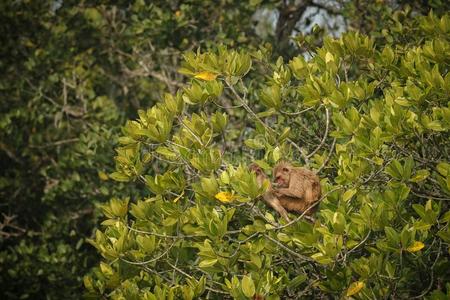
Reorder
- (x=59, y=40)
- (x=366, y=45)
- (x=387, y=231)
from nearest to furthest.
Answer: (x=387, y=231) < (x=366, y=45) < (x=59, y=40)

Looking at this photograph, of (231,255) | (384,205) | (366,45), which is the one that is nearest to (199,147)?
(231,255)

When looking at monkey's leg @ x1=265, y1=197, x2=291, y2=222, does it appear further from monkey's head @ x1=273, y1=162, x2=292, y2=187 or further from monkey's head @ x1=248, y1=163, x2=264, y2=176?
monkey's head @ x1=248, y1=163, x2=264, y2=176

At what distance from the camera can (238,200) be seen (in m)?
2.66

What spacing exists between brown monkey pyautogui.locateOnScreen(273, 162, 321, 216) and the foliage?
8 centimetres

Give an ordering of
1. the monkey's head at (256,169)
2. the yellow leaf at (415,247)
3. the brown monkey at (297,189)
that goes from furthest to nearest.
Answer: the monkey's head at (256,169)
the brown monkey at (297,189)
the yellow leaf at (415,247)

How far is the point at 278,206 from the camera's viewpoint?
288 centimetres

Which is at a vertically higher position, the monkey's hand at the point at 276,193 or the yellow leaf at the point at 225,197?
the yellow leaf at the point at 225,197

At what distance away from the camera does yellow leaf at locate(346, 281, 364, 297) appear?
2.63 m

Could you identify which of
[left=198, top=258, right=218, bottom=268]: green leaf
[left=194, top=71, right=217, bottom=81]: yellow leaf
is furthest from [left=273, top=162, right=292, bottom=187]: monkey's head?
[left=194, top=71, right=217, bottom=81]: yellow leaf

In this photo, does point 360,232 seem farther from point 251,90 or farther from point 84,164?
point 84,164

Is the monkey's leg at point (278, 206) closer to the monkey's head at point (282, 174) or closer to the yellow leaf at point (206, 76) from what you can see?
the monkey's head at point (282, 174)

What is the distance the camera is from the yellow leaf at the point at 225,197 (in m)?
2.71

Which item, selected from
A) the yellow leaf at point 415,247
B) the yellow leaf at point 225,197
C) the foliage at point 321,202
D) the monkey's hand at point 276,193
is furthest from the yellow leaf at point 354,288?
the yellow leaf at point 225,197

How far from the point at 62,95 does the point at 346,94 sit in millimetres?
4827
